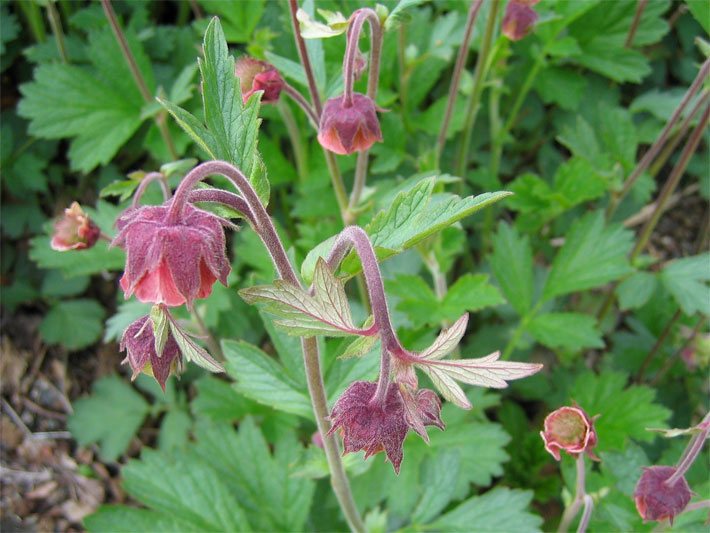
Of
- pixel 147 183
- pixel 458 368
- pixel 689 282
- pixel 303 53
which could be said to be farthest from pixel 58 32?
pixel 689 282

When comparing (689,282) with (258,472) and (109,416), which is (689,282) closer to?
(258,472)

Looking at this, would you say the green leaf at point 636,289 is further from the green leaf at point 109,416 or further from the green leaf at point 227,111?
the green leaf at point 109,416

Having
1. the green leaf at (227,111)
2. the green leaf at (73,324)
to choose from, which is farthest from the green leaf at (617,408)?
the green leaf at (73,324)

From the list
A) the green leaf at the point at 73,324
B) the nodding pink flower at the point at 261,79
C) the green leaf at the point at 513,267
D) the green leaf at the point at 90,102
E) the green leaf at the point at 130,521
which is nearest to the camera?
the nodding pink flower at the point at 261,79

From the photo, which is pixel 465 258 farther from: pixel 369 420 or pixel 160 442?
pixel 369 420

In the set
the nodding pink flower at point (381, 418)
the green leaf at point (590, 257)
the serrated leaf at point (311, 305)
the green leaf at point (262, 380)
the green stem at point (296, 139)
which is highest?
the serrated leaf at point (311, 305)

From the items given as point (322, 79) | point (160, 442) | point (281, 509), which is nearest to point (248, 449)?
point (281, 509)

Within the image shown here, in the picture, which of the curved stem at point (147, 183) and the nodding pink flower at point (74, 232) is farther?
the nodding pink flower at point (74, 232)
